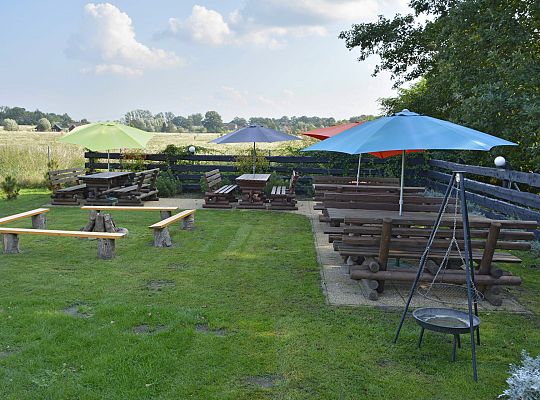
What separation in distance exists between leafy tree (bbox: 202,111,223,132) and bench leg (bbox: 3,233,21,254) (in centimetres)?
5445

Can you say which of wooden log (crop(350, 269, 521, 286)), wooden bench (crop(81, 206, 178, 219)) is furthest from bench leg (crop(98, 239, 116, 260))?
wooden log (crop(350, 269, 521, 286))

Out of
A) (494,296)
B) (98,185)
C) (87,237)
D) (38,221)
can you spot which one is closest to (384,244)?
(494,296)

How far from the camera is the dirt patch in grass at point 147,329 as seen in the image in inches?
174

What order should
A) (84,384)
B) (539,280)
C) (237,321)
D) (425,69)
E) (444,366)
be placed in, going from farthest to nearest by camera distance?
(425,69) < (539,280) < (237,321) < (444,366) < (84,384)

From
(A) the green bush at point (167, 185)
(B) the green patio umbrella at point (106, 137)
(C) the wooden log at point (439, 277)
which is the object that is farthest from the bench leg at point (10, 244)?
(A) the green bush at point (167, 185)

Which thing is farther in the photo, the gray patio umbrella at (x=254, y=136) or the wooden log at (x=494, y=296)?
the gray patio umbrella at (x=254, y=136)

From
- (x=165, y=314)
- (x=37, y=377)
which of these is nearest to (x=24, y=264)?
(x=165, y=314)

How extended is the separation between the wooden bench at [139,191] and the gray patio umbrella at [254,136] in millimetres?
2234

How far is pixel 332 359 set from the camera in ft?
12.9

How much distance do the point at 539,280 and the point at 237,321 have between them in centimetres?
430

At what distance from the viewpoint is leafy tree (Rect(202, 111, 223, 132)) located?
62197 mm

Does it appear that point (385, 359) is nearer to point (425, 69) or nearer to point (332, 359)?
point (332, 359)

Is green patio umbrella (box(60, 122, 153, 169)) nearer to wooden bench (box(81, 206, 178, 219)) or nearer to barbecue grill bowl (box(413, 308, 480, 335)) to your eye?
wooden bench (box(81, 206, 178, 219))

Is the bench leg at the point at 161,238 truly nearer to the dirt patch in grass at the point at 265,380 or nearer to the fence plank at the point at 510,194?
the dirt patch in grass at the point at 265,380
